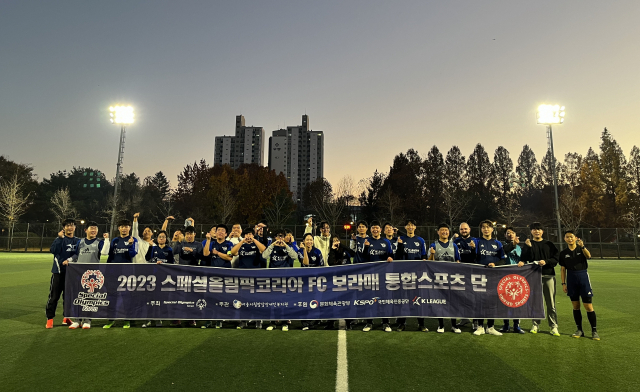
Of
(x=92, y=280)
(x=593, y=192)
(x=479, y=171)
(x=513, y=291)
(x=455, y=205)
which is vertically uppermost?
(x=479, y=171)

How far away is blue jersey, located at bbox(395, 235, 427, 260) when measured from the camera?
→ 6.88 meters

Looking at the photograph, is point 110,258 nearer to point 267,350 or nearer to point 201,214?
point 267,350

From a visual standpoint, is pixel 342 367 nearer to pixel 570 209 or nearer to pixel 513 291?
pixel 513 291

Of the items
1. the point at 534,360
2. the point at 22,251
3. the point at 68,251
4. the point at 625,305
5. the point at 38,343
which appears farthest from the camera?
the point at 22,251

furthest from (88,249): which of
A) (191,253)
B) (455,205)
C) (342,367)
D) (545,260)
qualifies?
(455,205)

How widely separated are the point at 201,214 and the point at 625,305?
47836 mm

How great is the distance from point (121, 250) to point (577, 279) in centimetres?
883

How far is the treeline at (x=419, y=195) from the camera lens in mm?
44062

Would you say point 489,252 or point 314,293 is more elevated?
point 489,252

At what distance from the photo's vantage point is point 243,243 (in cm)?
703

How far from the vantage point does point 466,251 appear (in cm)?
688

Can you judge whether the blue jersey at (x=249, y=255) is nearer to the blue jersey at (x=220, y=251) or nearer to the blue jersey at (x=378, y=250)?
the blue jersey at (x=220, y=251)

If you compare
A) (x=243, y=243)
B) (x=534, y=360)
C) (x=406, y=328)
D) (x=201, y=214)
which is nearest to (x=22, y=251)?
Answer: (x=201, y=214)

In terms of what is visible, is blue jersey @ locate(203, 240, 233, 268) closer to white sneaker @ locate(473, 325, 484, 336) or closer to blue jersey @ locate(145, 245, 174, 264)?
blue jersey @ locate(145, 245, 174, 264)
